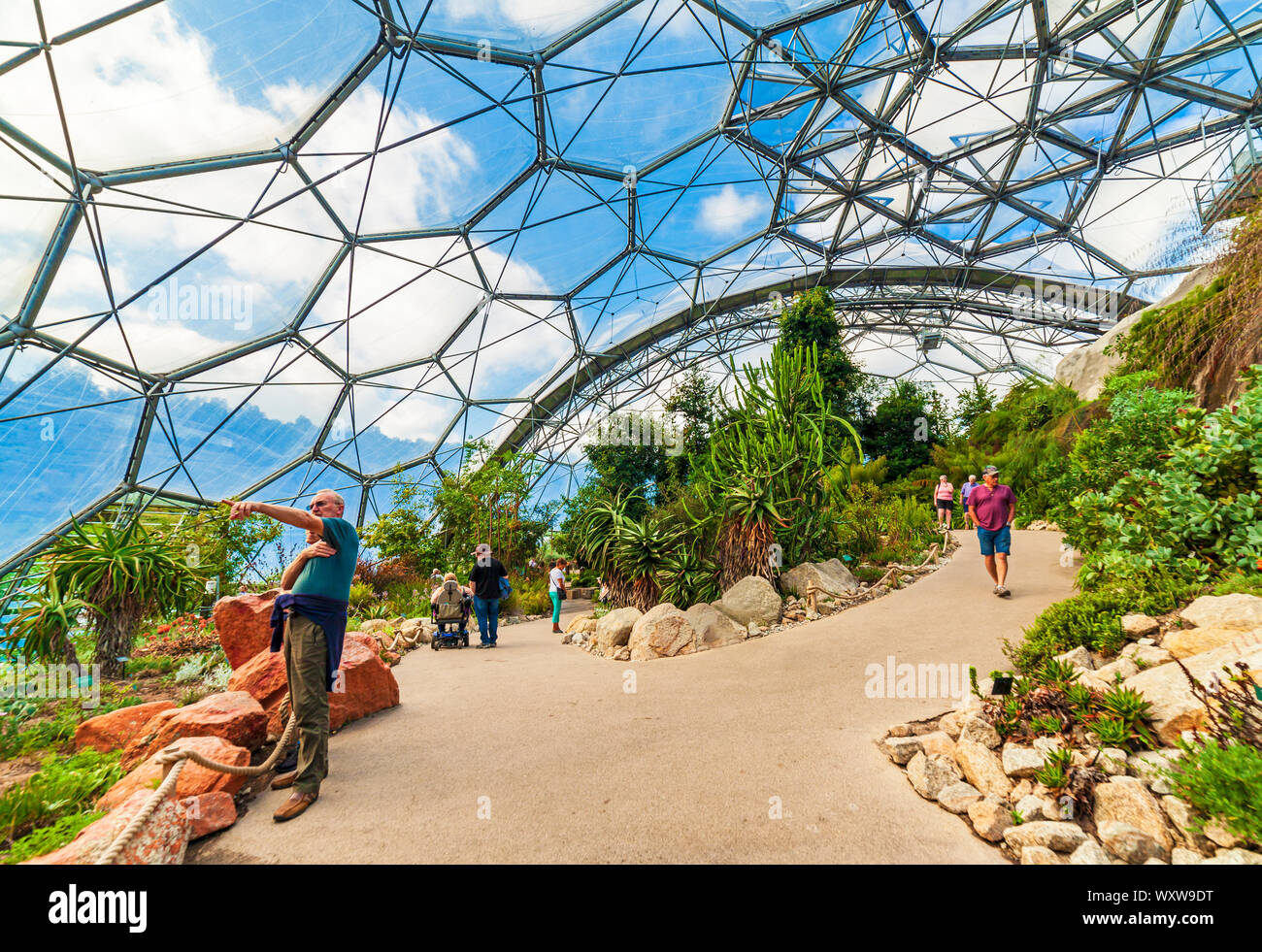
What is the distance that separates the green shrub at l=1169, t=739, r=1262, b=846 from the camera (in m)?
1.78

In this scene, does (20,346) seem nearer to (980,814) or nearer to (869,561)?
(980,814)

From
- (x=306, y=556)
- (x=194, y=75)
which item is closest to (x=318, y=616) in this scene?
(x=306, y=556)

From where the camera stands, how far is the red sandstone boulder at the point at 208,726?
11.1 ft

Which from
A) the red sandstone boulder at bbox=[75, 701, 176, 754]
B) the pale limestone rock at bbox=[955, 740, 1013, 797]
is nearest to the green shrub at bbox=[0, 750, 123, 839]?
the red sandstone boulder at bbox=[75, 701, 176, 754]

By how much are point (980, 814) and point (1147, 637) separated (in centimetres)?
262

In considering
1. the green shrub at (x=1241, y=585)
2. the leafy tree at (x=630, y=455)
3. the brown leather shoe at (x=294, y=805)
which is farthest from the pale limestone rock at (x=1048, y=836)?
the leafy tree at (x=630, y=455)

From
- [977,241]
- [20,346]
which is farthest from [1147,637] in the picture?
[977,241]

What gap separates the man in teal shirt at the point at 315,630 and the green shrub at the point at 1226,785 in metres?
4.27

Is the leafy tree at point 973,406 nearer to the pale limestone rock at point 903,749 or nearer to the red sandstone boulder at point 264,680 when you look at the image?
the pale limestone rock at point 903,749

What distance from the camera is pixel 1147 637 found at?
3.67 meters

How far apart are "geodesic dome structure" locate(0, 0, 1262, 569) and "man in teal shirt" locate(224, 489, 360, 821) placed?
864 cm

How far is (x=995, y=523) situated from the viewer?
22.1ft

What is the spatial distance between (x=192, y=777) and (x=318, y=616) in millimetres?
1086

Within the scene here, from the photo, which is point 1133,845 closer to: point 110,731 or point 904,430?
point 110,731
